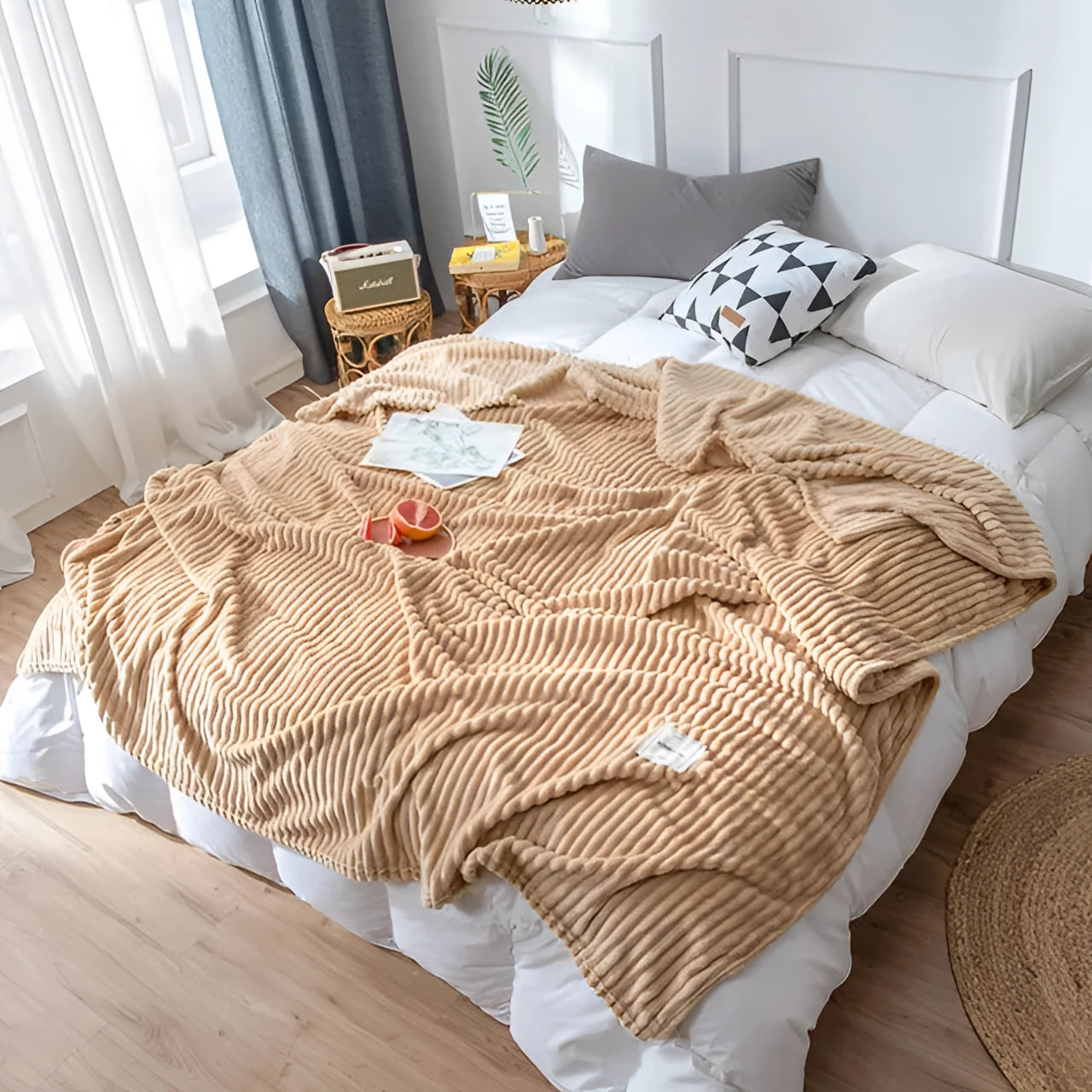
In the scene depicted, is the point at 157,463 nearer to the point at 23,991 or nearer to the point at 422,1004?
the point at 23,991

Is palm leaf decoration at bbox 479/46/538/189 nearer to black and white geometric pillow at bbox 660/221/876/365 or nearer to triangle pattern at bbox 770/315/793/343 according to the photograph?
black and white geometric pillow at bbox 660/221/876/365

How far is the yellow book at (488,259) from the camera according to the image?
3389 mm

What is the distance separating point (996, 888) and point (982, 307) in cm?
118

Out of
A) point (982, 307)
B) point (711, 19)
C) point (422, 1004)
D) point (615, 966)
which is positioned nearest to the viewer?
point (615, 966)

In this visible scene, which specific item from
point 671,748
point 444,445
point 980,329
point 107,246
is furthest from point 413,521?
point 107,246

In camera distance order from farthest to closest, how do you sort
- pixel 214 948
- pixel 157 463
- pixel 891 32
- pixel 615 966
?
pixel 157 463 < pixel 891 32 < pixel 214 948 < pixel 615 966

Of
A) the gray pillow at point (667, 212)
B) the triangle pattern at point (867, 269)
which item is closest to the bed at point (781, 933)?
the triangle pattern at point (867, 269)

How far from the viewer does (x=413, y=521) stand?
223 cm

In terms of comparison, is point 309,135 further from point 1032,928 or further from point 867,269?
point 1032,928

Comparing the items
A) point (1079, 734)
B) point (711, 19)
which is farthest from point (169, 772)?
point (711, 19)

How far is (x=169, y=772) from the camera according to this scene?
79.5 inches

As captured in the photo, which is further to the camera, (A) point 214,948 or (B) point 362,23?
(B) point 362,23

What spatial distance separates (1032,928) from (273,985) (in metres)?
1.27

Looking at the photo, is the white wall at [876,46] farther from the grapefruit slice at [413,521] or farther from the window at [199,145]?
the grapefruit slice at [413,521]
